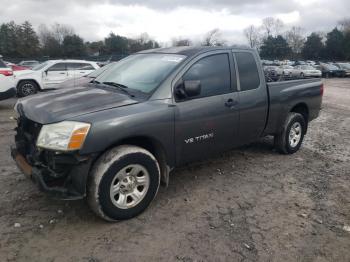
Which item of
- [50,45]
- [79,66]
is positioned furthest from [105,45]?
[79,66]

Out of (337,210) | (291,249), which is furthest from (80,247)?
(337,210)

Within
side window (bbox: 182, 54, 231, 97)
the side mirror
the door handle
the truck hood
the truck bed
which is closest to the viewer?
the truck hood

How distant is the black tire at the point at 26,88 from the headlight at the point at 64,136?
1156 centimetres

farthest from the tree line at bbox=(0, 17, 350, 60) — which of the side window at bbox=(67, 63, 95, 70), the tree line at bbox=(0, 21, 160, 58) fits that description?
the side window at bbox=(67, 63, 95, 70)

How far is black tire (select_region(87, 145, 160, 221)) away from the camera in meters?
3.28

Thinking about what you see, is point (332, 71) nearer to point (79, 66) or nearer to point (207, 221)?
point (79, 66)

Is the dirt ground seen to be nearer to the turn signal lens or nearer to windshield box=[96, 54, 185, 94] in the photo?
the turn signal lens

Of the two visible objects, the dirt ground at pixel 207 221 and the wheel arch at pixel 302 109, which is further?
the wheel arch at pixel 302 109

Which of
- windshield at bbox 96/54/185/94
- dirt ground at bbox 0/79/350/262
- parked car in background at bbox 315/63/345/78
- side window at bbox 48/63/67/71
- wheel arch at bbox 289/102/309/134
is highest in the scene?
windshield at bbox 96/54/185/94

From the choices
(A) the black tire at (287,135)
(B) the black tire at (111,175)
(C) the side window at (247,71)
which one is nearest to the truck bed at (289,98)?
(A) the black tire at (287,135)

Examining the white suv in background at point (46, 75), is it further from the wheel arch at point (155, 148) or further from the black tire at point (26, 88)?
the wheel arch at point (155, 148)

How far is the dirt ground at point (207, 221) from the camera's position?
10.2ft

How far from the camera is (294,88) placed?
223 inches

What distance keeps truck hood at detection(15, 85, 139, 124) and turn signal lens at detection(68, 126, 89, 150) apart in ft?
0.69
